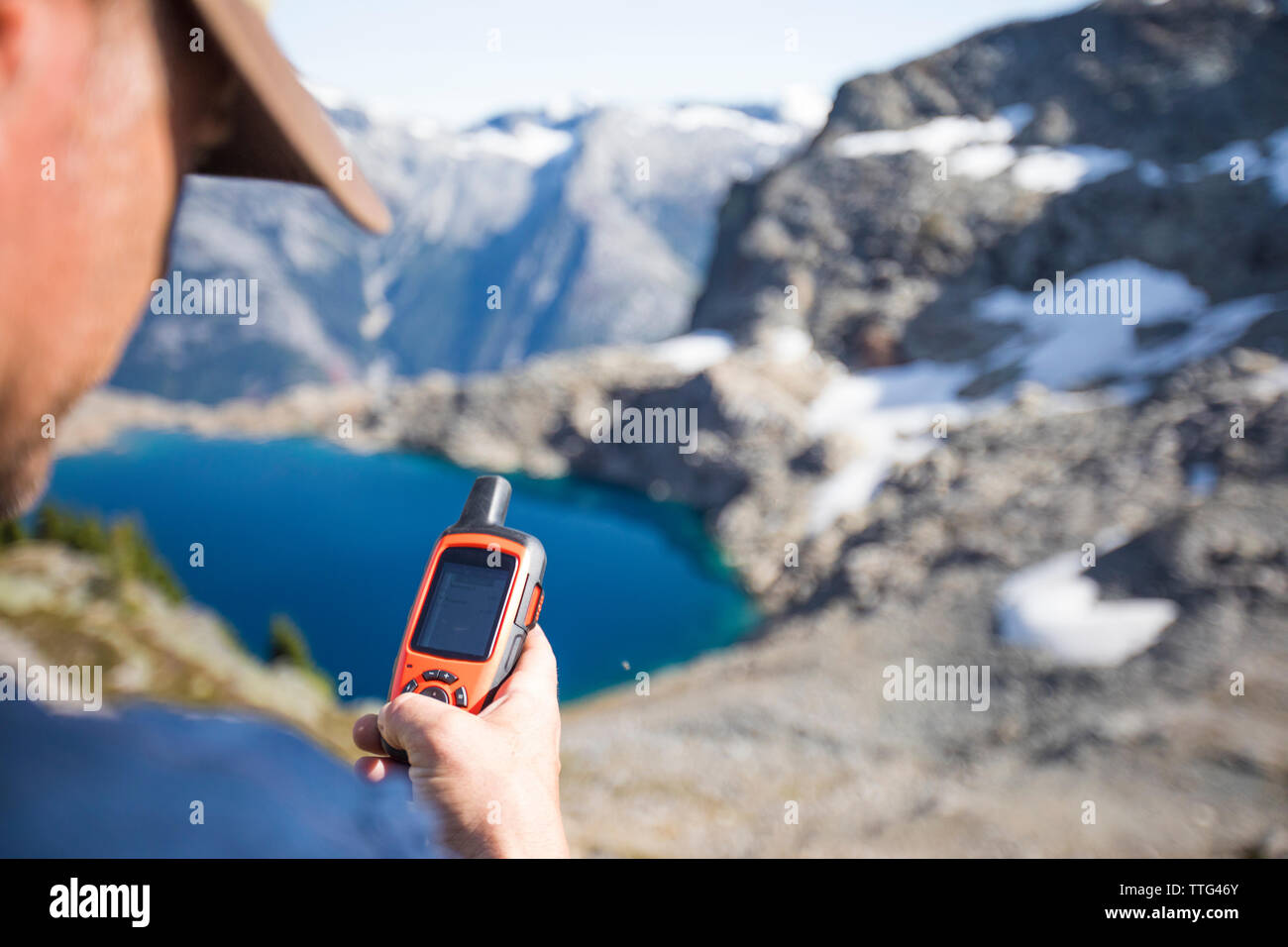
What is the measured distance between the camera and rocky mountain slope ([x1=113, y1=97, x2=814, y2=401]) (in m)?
124

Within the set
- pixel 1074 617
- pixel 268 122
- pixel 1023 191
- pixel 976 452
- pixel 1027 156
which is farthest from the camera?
pixel 1027 156

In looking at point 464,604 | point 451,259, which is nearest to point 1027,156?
point 464,604

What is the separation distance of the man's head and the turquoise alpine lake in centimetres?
2020

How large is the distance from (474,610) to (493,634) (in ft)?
0.55

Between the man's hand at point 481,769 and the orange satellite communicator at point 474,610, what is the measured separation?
0.18m

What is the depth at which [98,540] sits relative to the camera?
17781mm

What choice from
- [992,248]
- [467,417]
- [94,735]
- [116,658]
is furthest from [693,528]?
[94,735]

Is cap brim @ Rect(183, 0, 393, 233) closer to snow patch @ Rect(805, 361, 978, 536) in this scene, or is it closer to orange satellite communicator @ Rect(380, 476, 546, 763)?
orange satellite communicator @ Rect(380, 476, 546, 763)

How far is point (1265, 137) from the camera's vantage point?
47.3 metres

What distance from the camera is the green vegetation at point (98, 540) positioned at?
16859 mm

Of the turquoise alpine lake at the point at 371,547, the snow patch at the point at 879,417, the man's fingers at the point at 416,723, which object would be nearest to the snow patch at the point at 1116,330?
the snow patch at the point at 879,417

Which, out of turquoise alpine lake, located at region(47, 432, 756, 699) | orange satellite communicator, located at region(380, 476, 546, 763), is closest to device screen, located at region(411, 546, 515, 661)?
orange satellite communicator, located at region(380, 476, 546, 763)

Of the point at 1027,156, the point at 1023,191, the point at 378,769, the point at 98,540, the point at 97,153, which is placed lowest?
the point at 378,769

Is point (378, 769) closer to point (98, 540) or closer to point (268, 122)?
point (268, 122)
